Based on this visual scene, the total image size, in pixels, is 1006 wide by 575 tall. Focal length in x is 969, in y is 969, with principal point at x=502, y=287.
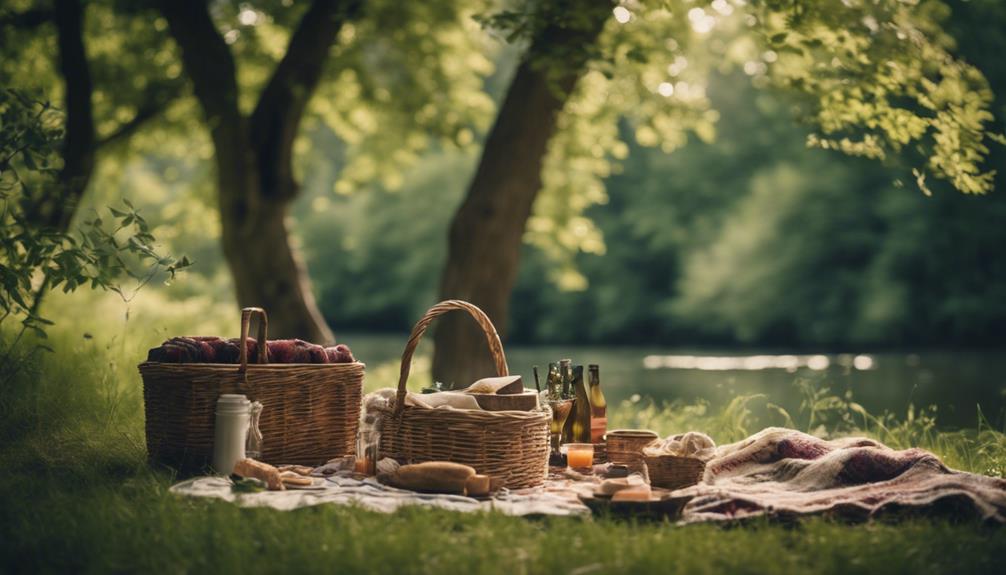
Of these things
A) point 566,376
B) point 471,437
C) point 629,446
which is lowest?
point 629,446

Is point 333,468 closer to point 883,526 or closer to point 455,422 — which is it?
point 455,422

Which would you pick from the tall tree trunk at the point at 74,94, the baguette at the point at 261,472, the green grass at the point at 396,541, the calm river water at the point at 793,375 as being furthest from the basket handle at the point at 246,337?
the tall tree trunk at the point at 74,94

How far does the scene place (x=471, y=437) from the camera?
3943mm

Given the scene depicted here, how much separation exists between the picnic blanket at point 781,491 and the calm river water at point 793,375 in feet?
11.7

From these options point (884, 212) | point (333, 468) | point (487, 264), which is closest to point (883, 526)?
point (333, 468)

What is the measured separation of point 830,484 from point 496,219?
15.1 ft

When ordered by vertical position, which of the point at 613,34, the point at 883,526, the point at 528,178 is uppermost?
the point at 613,34

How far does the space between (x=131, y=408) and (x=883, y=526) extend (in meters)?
Result: 3.90

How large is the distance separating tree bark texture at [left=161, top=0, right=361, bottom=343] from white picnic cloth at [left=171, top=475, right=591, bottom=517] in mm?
5017

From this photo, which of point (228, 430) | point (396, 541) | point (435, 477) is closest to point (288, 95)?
point (228, 430)

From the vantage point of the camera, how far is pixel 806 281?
2842cm

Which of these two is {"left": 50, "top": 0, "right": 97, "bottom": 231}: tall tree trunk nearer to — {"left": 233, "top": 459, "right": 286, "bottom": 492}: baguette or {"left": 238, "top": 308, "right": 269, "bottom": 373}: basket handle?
{"left": 238, "top": 308, "right": 269, "bottom": 373}: basket handle

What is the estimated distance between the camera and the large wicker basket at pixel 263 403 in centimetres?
421

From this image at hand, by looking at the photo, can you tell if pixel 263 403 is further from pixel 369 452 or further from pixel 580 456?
pixel 580 456
